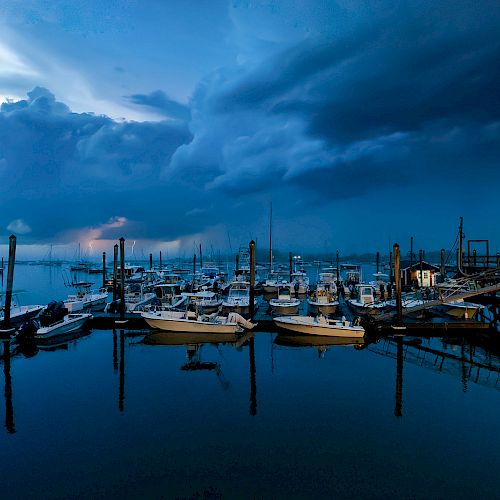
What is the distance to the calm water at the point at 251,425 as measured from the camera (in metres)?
9.62

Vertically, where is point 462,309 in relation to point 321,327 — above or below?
above

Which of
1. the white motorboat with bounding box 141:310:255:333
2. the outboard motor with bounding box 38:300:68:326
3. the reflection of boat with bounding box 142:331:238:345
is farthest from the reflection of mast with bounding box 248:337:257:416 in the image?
the outboard motor with bounding box 38:300:68:326

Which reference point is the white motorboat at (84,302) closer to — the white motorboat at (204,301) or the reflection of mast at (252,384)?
the white motorboat at (204,301)

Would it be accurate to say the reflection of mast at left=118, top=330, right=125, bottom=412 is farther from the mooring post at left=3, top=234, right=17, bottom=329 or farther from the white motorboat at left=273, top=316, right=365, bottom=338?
the white motorboat at left=273, top=316, right=365, bottom=338

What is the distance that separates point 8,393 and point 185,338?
11.2 metres

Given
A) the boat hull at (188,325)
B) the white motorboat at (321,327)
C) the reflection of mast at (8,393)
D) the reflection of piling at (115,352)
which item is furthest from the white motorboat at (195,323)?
the reflection of mast at (8,393)

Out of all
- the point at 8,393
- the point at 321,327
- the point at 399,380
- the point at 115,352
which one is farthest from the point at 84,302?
the point at 399,380

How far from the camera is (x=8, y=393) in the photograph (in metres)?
16.0

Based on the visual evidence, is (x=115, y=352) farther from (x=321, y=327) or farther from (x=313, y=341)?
(x=321, y=327)

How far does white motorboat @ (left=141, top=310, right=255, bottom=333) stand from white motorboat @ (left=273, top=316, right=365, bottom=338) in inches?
108

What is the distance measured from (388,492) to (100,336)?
22.3 meters

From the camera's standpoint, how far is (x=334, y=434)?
1212 cm

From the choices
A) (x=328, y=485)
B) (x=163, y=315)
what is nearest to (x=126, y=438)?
(x=328, y=485)

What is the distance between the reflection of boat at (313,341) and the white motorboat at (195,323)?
2765 mm
